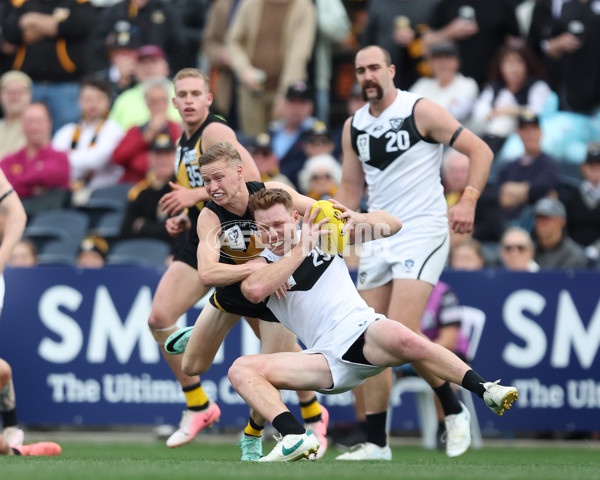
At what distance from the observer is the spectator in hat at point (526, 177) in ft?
43.4

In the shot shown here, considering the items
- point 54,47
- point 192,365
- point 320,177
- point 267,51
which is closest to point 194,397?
point 192,365

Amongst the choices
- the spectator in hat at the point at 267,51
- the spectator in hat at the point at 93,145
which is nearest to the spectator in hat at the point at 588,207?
the spectator in hat at the point at 267,51

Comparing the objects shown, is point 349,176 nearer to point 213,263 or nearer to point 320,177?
point 213,263

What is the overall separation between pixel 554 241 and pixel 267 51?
4990 millimetres

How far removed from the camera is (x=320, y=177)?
12992 millimetres

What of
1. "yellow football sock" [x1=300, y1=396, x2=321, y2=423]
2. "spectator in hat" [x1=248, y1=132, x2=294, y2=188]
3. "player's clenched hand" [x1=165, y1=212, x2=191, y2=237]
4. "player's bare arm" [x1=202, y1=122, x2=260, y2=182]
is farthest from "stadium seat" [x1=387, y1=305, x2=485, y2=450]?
"player's bare arm" [x1=202, y1=122, x2=260, y2=182]

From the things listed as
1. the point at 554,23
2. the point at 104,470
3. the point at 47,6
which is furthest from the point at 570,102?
the point at 104,470

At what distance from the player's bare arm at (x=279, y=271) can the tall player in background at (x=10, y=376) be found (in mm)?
2150

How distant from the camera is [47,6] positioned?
1605 centimetres

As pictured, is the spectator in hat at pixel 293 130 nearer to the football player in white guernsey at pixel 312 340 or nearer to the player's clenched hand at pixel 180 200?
the player's clenched hand at pixel 180 200

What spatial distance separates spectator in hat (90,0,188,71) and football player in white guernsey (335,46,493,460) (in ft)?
23.3

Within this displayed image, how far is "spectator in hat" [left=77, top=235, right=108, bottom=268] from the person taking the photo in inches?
502

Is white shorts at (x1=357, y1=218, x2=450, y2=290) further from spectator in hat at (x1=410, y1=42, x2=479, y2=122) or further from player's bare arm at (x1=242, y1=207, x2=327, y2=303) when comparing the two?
spectator in hat at (x1=410, y1=42, x2=479, y2=122)

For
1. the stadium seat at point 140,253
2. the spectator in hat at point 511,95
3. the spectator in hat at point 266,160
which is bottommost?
the stadium seat at point 140,253
